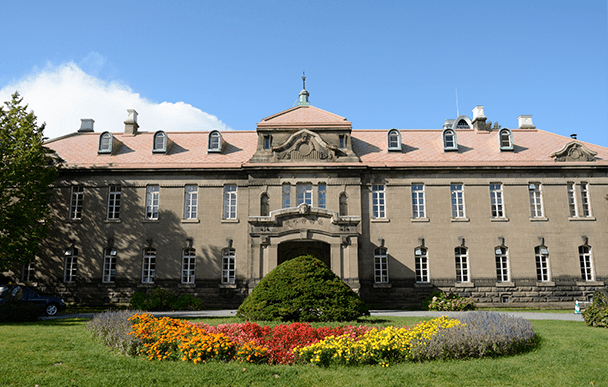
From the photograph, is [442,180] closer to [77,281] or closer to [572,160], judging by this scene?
[572,160]

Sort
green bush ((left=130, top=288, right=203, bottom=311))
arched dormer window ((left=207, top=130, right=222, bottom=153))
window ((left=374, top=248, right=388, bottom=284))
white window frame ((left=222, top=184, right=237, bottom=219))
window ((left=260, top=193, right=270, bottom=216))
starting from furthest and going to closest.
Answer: arched dormer window ((left=207, top=130, right=222, bottom=153)) < white window frame ((left=222, top=184, right=237, bottom=219)) < window ((left=260, top=193, right=270, bottom=216)) < window ((left=374, top=248, right=388, bottom=284)) < green bush ((left=130, top=288, right=203, bottom=311))

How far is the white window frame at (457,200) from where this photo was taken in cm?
2781

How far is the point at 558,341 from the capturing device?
472 inches

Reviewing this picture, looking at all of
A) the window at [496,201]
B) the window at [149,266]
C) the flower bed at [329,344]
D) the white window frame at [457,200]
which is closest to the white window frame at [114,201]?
the window at [149,266]

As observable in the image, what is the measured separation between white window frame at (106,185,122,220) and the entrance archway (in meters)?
11.7

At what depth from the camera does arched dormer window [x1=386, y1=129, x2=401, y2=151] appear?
29734mm

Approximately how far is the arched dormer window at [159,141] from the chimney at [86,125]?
8.20 m

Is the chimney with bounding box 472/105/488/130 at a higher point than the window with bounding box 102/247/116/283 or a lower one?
higher

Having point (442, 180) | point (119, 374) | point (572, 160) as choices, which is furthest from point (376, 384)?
point (572, 160)

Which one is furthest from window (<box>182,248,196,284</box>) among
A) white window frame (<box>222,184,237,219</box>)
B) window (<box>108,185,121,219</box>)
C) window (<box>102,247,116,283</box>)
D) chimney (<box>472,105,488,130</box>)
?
chimney (<box>472,105,488,130</box>)

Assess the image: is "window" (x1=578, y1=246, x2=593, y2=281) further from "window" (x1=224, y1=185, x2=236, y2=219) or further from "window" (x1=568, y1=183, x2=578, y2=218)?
"window" (x1=224, y1=185, x2=236, y2=219)

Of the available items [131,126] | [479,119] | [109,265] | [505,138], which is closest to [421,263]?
[505,138]

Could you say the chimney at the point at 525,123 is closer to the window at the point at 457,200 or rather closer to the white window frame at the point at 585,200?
the white window frame at the point at 585,200

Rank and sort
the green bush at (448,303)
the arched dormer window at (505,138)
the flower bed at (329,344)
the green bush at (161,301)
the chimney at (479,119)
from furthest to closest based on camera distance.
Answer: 1. the chimney at (479,119)
2. the arched dormer window at (505,138)
3. the green bush at (161,301)
4. the green bush at (448,303)
5. the flower bed at (329,344)
